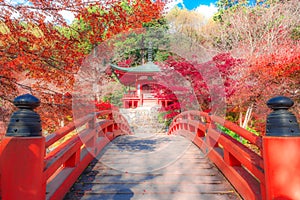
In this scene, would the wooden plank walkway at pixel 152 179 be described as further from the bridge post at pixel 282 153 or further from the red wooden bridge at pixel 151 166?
the bridge post at pixel 282 153

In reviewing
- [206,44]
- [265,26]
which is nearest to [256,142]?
[265,26]

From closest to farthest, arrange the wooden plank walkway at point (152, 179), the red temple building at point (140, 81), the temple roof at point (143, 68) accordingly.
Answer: the wooden plank walkway at point (152, 179) < the temple roof at point (143, 68) < the red temple building at point (140, 81)

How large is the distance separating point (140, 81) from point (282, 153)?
12.2 metres

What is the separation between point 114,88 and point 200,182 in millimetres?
6123

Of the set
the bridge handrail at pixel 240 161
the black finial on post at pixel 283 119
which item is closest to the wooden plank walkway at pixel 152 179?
the bridge handrail at pixel 240 161

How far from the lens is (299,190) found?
1536 millimetres

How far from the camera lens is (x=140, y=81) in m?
13.6

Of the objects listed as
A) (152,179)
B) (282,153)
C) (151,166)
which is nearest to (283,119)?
(282,153)

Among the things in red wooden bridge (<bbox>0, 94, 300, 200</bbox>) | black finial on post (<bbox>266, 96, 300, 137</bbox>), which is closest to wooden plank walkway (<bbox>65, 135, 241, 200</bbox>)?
red wooden bridge (<bbox>0, 94, 300, 200</bbox>)

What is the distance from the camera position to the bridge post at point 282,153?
1555mm

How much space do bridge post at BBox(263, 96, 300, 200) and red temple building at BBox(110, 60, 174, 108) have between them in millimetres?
10086

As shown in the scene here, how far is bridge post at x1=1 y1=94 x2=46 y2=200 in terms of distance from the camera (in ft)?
5.08

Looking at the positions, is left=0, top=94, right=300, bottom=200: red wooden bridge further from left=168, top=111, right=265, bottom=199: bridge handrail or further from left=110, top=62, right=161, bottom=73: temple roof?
left=110, top=62, right=161, bottom=73: temple roof

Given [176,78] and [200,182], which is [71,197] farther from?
[176,78]
